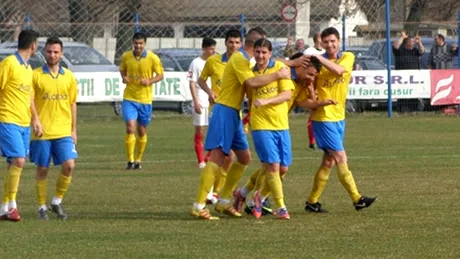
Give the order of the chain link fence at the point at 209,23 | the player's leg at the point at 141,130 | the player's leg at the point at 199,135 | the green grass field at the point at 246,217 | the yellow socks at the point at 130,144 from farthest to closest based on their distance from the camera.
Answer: the chain link fence at the point at 209,23 → the player's leg at the point at 141,130 → the yellow socks at the point at 130,144 → the player's leg at the point at 199,135 → the green grass field at the point at 246,217

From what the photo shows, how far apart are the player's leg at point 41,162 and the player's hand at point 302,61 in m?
2.70

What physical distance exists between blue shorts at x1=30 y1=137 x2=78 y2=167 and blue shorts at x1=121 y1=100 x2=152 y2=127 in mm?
6306

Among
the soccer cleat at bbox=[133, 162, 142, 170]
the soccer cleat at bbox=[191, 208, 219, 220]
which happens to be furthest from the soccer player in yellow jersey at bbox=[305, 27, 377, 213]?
the soccer cleat at bbox=[133, 162, 142, 170]

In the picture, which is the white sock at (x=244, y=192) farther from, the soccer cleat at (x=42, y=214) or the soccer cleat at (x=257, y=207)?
the soccer cleat at (x=42, y=214)

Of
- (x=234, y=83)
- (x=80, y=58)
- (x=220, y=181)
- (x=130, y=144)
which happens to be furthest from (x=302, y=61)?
(x=80, y=58)

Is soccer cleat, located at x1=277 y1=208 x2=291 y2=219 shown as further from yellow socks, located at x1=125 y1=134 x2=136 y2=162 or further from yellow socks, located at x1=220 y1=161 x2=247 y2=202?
yellow socks, located at x1=125 y1=134 x2=136 y2=162

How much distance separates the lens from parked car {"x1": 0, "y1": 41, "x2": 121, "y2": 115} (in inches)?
1240

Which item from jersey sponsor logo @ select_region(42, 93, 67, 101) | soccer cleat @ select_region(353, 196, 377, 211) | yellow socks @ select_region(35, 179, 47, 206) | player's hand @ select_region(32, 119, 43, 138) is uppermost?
jersey sponsor logo @ select_region(42, 93, 67, 101)

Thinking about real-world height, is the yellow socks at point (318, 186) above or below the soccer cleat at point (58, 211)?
above

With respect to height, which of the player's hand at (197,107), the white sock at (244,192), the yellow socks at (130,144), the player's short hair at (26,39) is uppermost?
the player's short hair at (26,39)

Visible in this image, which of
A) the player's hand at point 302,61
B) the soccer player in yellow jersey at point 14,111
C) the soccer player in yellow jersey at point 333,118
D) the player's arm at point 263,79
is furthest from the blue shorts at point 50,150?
the soccer player in yellow jersey at point 333,118

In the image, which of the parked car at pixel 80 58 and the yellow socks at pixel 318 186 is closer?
the yellow socks at pixel 318 186

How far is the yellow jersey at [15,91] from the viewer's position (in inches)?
495

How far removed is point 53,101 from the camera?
1284cm
